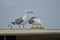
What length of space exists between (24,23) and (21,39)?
197 mm

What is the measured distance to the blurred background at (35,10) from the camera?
1.24 m

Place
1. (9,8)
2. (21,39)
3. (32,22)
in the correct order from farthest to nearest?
1. (9,8)
2. (32,22)
3. (21,39)

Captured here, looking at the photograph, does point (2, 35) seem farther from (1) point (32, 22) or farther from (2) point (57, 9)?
(2) point (57, 9)

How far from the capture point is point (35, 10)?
1268mm

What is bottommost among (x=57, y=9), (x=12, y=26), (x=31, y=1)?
(x=12, y=26)

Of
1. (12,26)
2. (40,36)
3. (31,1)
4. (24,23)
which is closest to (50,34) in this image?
(40,36)

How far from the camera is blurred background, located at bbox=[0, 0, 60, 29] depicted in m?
1.24

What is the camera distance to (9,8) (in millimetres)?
1254

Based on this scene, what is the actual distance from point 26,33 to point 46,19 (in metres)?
0.50

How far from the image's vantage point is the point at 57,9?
1.32 meters

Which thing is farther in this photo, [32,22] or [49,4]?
[49,4]

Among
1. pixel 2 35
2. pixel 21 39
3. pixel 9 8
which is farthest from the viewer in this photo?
pixel 9 8

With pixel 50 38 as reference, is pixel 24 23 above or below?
above

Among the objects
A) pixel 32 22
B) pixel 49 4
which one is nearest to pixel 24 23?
pixel 32 22
